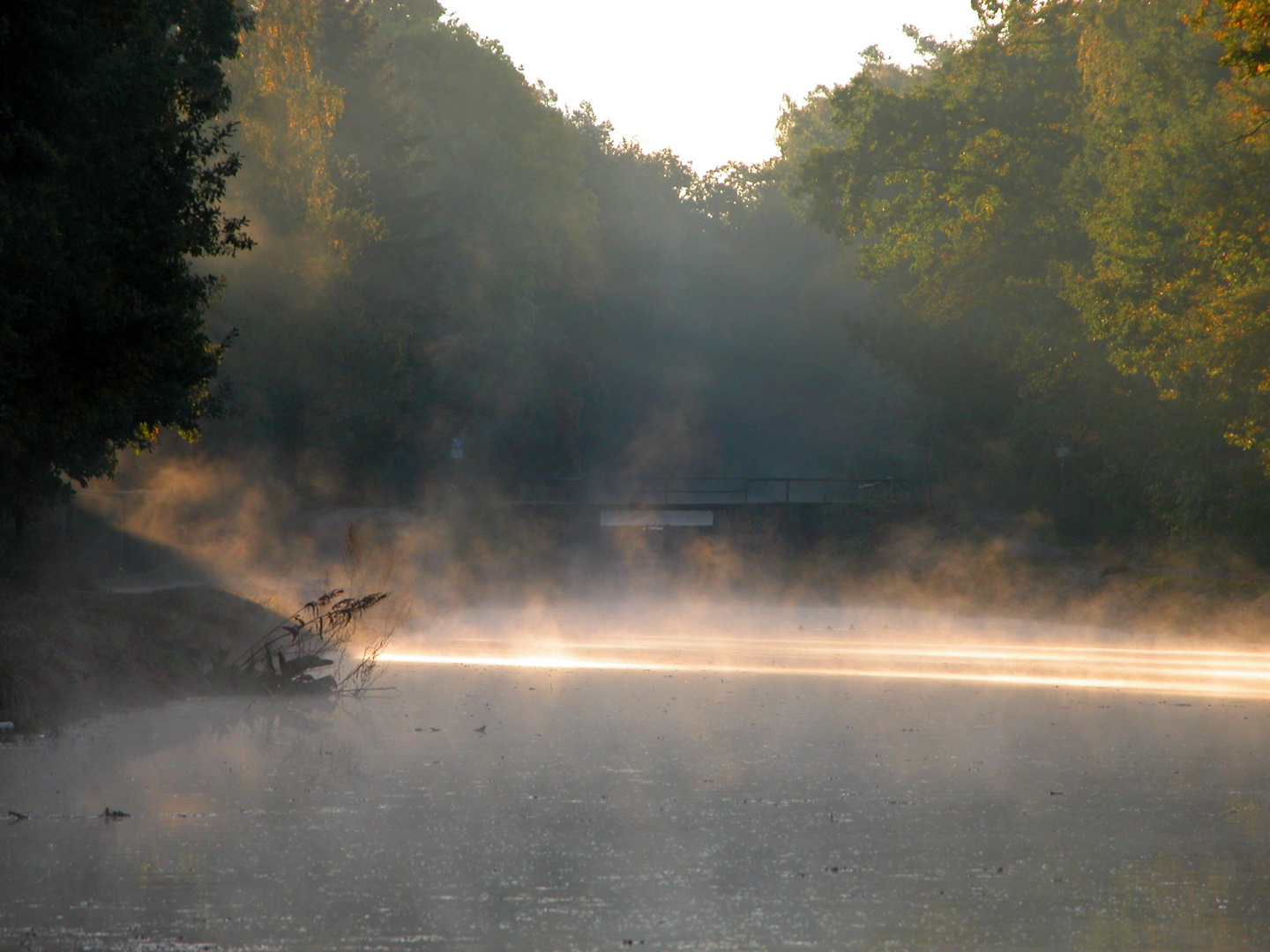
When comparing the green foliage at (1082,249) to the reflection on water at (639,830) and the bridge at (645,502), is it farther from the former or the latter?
the reflection on water at (639,830)

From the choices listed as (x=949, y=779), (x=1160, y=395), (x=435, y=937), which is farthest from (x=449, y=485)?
(x=435, y=937)

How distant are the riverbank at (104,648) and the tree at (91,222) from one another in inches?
80.7

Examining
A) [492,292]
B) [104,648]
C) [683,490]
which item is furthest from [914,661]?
[492,292]

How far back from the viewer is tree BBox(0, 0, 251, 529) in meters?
13.0

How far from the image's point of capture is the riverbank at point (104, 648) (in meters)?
14.0

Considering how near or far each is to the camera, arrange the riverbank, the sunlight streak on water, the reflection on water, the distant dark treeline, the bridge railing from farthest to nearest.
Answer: the bridge railing, the distant dark treeline, the sunlight streak on water, the riverbank, the reflection on water

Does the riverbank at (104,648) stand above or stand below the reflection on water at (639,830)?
above

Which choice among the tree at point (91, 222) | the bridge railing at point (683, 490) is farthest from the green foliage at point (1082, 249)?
the tree at point (91, 222)

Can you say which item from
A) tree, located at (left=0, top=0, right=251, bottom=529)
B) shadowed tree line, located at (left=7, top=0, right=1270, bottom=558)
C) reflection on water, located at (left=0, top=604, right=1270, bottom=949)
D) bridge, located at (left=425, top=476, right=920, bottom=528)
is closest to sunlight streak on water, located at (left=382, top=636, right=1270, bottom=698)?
reflection on water, located at (left=0, top=604, right=1270, bottom=949)

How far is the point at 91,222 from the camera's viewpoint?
14.2 m

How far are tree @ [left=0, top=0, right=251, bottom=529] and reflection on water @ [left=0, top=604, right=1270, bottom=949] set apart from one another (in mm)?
3345

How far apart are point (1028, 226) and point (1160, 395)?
10257 millimetres

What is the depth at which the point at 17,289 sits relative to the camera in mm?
13242

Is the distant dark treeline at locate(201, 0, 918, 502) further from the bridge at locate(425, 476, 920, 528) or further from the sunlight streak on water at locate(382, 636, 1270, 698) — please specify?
the sunlight streak on water at locate(382, 636, 1270, 698)
